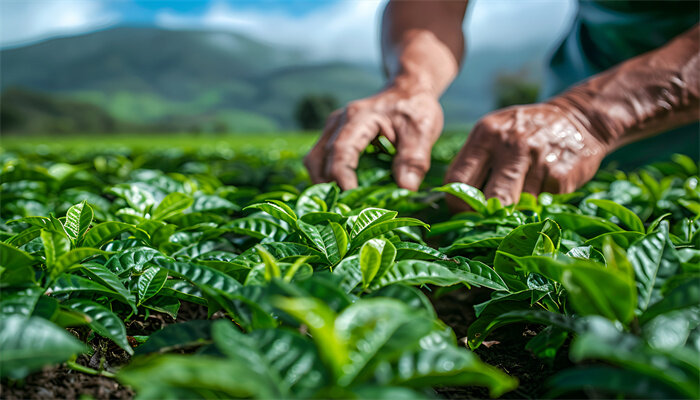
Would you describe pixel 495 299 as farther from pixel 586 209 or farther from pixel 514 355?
pixel 586 209

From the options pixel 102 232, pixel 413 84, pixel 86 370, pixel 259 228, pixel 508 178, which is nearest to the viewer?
pixel 86 370

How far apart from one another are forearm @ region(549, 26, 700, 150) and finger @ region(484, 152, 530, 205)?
332mm

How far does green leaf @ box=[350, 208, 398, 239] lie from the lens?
3.12ft

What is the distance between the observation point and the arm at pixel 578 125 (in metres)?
1.47

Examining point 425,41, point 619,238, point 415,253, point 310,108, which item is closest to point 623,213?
point 619,238

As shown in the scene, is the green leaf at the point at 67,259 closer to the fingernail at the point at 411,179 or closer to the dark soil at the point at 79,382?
the dark soil at the point at 79,382

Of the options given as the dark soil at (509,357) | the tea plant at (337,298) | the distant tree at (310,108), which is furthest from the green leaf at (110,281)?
the distant tree at (310,108)

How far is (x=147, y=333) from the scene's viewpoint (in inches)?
38.0

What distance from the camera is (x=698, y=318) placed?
0.62m

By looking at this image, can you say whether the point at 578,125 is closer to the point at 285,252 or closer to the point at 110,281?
the point at 285,252

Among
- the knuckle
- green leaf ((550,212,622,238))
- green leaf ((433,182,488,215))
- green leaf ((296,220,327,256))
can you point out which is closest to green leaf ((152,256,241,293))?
green leaf ((296,220,327,256))

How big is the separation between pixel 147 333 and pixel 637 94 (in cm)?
168

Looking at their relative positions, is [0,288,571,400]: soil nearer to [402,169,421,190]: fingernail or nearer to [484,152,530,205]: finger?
[484,152,530,205]: finger

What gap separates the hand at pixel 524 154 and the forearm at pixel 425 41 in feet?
1.95
